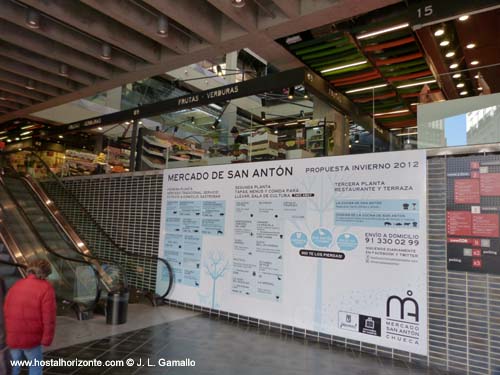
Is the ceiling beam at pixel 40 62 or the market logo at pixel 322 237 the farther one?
the ceiling beam at pixel 40 62

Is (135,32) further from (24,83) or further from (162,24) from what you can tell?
(24,83)

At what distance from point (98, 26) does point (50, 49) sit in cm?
158

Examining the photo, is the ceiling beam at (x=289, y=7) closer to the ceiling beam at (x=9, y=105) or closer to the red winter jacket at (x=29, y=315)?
the red winter jacket at (x=29, y=315)

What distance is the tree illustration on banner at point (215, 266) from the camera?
5.69 meters

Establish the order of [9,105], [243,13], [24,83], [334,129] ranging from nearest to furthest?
1. [243,13]
2. [334,129]
3. [24,83]
4. [9,105]

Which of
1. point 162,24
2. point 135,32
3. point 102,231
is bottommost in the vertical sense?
point 102,231

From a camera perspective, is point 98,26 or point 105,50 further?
point 105,50

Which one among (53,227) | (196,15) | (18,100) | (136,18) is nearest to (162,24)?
(136,18)

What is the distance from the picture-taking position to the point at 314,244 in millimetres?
4812

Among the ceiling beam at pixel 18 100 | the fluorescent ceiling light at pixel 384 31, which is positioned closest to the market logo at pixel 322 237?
the fluorescent ceiling light at pixel 384 31

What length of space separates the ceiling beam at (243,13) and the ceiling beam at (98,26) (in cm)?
206

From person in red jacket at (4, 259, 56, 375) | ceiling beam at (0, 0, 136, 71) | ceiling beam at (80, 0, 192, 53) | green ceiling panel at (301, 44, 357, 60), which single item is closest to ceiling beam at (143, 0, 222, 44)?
ceiling beam at (80, 0, 192, 53)

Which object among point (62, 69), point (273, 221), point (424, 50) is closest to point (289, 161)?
point (273, 221)

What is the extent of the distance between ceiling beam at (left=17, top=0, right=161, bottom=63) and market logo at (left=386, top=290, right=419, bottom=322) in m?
5.68
